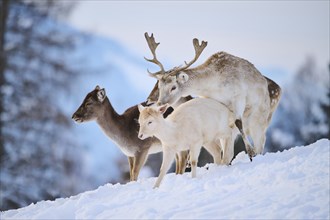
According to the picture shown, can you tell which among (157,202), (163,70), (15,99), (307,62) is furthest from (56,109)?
(307,62)

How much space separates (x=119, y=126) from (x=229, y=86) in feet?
7.69

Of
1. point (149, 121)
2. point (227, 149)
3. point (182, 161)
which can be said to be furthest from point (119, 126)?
point (149, 121)

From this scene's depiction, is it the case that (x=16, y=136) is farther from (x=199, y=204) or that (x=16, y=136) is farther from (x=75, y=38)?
(x=199, y=204)

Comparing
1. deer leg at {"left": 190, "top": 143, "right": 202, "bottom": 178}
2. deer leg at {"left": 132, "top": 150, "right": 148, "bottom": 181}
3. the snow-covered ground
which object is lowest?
the snow-covered ground

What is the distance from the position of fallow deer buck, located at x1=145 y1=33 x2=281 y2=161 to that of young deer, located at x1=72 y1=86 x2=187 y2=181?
1345 mm

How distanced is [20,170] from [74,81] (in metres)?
3.68

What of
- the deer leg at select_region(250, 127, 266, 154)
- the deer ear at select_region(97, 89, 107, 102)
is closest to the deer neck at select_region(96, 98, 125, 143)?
the deer ear at select_region(97, 89, 107, 102)

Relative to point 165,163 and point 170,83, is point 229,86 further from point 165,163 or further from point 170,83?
point 165,163

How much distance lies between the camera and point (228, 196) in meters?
8.04

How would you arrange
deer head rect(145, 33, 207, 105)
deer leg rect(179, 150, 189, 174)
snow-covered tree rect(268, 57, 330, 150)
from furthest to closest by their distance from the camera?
snow-covered tree rect(268, 57, 330, 150)
deer leg rect(179, 150, 189, 174)
deer head rect(145, 33, 207, 105)

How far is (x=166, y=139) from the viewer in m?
9.81

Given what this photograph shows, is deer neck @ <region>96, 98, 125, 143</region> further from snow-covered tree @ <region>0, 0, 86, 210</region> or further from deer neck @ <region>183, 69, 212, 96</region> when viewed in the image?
snow-covered tree @ <region>0, 0, 86, 210</region>

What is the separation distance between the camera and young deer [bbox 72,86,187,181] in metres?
12.1

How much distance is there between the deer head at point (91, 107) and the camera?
12.3 m
